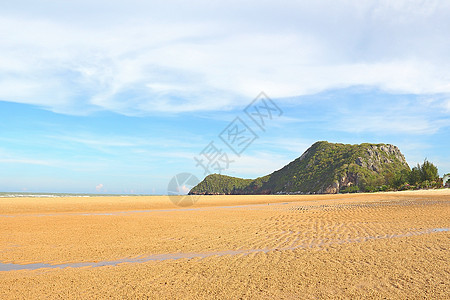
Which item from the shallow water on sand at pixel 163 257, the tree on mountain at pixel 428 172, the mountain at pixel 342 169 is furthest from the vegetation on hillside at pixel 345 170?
the shallow water on sand at pixel 163 257

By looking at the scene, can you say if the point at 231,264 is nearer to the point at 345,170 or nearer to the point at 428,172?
the point at 428,172

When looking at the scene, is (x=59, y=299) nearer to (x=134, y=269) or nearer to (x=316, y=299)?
(x=134, y=269)

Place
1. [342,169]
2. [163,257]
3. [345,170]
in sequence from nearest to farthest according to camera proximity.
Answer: [163,257] → [345,170] → [342,169]

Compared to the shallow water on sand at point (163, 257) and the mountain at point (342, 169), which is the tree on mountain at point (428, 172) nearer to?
the mountain at point (342, 169)

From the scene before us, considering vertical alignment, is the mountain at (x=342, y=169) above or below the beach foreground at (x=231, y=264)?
above

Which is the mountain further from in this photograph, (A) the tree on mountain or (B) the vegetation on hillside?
(A) the tree on mountain

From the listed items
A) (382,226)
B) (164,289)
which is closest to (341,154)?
(382,226)

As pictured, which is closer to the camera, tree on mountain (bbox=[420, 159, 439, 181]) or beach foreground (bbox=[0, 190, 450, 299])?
beach foreground (bbox=[0, 190, 450, 299])

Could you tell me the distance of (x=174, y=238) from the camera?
43.1ft

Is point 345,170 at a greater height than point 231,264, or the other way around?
point 345,170

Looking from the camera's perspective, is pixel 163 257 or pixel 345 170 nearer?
pixel 163 257

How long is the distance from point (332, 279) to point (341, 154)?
189 m

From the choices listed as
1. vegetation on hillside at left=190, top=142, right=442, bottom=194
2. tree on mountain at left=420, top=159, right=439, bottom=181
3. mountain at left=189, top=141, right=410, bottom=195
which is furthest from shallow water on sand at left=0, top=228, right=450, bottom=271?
mountain at left=189, top=141, right=410, bottom=195

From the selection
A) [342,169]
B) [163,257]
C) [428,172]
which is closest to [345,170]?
[342,169]
